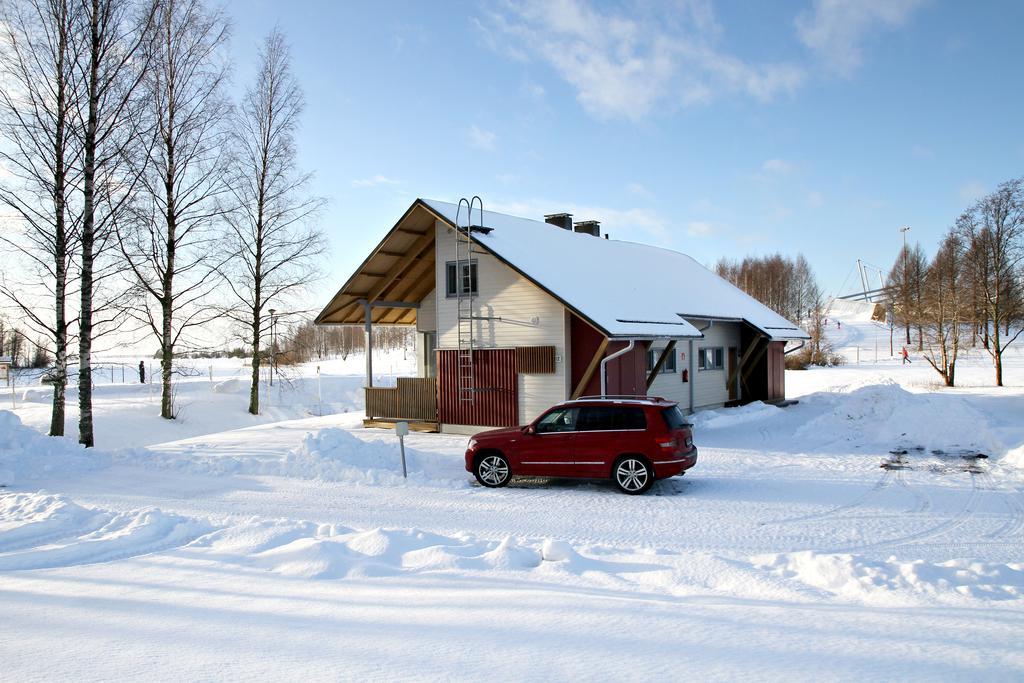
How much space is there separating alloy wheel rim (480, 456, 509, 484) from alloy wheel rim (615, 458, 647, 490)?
207 cm

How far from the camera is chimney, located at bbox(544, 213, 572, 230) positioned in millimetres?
27547

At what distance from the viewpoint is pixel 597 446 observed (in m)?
12.5

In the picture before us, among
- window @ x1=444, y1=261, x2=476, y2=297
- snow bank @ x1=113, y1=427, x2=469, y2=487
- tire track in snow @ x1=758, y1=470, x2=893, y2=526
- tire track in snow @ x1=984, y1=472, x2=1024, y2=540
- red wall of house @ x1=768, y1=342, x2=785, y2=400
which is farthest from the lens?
red wall of house @ x1=768, y1=342, x2=785, y2=400

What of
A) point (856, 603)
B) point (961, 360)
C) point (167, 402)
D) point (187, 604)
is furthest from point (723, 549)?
point (961, 360)

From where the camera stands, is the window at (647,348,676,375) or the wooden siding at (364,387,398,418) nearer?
the window at (647,348,676,375)

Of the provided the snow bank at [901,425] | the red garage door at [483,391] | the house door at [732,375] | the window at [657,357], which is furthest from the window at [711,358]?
the red garage door at [483,391]

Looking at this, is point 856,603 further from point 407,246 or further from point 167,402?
point 167,402

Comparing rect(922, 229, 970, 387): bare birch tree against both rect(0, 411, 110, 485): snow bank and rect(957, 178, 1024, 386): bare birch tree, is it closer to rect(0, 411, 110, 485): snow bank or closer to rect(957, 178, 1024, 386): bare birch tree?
rect(957, 178, 1024, 386): bare birch tree

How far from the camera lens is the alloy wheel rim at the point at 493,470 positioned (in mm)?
13078

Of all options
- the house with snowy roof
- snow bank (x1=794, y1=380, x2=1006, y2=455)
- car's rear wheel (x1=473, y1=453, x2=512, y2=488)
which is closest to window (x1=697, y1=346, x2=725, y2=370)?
the house with snowy roof

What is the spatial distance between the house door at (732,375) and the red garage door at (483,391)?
11.0m

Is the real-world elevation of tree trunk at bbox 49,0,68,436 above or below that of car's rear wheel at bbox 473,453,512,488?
above

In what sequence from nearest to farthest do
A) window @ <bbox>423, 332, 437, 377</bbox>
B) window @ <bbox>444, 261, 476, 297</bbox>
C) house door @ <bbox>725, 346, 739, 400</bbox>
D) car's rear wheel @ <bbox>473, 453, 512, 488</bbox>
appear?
car's rear wheel @ <bbox>473, 453, 512, 488</bbox>
window @ <bbox>444, 261, 476, 297</bbox>
window @ <bbox>423, 332, 437, 377</bbox>
house door @ <bbox>725, 346, 739, 400</bbox>

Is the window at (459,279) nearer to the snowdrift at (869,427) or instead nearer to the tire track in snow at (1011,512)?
the snowdrift at (869,427)
